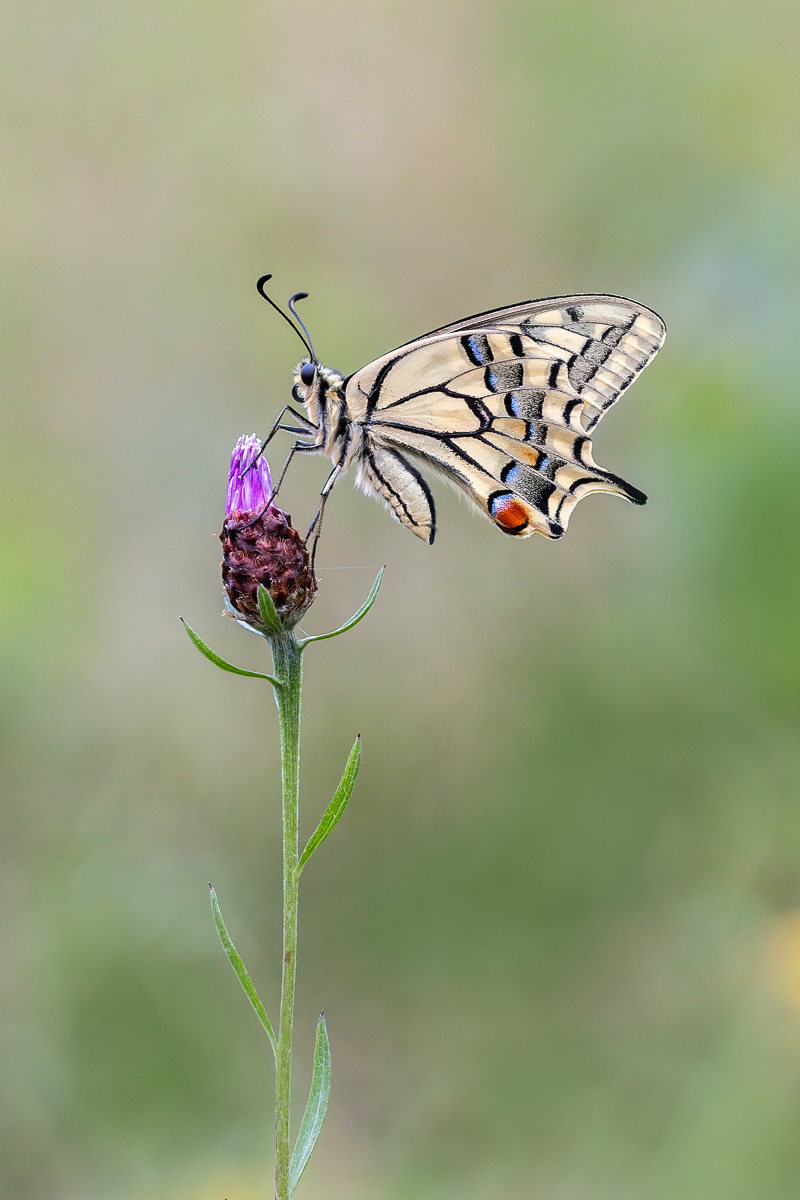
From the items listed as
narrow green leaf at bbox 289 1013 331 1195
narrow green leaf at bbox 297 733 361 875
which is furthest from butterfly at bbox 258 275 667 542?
narrow green leaf at bbox 289 1013 331 1195

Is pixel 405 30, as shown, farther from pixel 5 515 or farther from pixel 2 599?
pixel 2 599

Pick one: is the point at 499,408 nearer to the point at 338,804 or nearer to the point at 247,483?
the point at 247,483

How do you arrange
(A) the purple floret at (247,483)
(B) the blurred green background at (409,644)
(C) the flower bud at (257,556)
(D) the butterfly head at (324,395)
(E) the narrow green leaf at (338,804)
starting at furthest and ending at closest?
(B) the blurred green background at (409,644)
(D) the butterfly head at (324,395)
(A) the purple floret at (247,483)
(C) the flower bud at (257,556)
(E) the narrow green leaf at (338,804)

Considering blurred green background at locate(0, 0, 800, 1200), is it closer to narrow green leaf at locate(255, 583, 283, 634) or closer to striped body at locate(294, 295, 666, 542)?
striped body at locate(294, 295, 666, 542)

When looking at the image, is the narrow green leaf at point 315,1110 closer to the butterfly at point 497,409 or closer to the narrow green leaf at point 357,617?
the narrow green leaf at point 357,617

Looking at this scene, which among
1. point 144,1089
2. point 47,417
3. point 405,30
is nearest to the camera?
point 144,1089

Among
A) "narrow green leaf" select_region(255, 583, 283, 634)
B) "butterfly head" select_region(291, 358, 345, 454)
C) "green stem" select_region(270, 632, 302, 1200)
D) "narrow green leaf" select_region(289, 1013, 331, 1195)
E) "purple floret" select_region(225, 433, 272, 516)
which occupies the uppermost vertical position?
"butterfly head" select_region(291, 358, 345, 454)

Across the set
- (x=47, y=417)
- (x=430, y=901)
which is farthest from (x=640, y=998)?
(x=47, y=417)

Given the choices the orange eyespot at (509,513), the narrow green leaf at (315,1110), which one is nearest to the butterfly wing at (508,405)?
the orange eyespot at (509,513)
